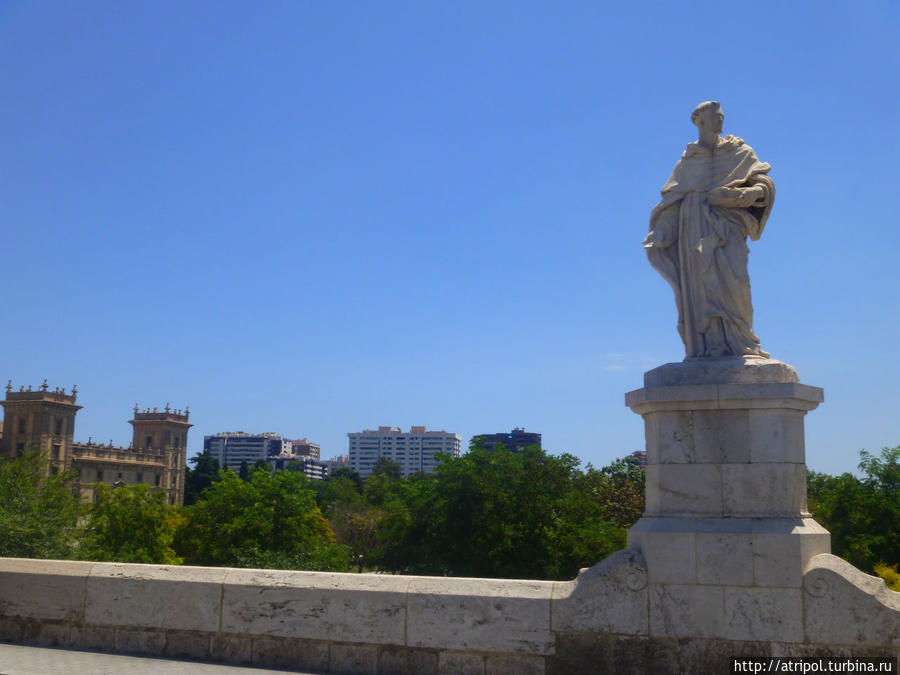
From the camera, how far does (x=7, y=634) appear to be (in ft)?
25.5

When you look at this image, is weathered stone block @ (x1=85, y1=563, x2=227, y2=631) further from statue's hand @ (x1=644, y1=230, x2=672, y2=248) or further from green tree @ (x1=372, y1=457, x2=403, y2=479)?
green tree @ (x1=372, y1=457, x2=403, y2=479)

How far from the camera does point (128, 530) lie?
127ft

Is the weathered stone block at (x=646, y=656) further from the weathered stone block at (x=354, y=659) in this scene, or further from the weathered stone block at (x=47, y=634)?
the weathered stone block at (x=47, y=634)

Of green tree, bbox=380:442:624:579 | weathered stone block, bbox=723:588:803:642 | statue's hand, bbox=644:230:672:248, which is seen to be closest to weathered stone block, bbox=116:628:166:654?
weathered stone block, bbox=723:588:803:642

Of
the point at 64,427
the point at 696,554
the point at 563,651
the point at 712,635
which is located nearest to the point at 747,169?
the point at 696,554

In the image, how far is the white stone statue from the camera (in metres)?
7.00

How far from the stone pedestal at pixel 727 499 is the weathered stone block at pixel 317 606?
86.5 inches

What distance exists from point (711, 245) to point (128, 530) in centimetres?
3802

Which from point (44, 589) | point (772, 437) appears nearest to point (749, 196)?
point (772, 437)

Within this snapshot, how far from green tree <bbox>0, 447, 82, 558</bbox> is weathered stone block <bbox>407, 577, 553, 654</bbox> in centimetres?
3120

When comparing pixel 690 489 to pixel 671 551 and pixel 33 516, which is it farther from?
pixel 33 516

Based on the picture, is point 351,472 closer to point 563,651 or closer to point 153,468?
point 153,468

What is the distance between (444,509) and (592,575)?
21.8 m

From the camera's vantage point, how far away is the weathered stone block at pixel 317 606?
679 centimetres
